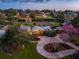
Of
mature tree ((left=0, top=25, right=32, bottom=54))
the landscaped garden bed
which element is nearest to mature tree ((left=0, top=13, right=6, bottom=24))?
mature tree ((left=0, top=25, right=32, bottom=54))

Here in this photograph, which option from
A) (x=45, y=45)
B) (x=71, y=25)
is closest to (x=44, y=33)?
(x=45, y=45)

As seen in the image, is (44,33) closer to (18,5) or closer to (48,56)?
(48,56)

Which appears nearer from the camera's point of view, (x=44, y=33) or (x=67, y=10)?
(x=44, y=33)

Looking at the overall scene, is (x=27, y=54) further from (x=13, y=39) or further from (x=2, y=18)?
(x=2, y=18)

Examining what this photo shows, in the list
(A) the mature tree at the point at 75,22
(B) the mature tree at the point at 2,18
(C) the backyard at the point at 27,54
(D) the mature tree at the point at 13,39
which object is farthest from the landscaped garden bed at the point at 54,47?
(B) the mature tree at the point at 2,18

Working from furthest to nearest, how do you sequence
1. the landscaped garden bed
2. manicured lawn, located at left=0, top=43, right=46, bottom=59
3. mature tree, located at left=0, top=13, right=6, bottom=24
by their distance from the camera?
mature tree, located at left=0, top=13, right=6, bottom=24
the landscaped garden bed
manicured lawn, located at left=0, top=43, right=46, bottom=59

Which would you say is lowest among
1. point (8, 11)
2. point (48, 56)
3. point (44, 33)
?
point (48, 56)

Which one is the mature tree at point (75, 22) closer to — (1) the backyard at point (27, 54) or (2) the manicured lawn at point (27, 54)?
(1) the backyard at point (27, 54)

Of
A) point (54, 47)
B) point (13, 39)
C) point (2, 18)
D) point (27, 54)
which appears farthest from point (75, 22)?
point (2, 18)

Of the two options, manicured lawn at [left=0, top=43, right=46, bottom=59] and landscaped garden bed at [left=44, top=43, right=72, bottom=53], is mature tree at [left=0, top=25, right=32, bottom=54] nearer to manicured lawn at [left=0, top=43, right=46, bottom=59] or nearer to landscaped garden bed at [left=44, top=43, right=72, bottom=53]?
manicured lawn at [left=0, top=43, right=46, bottom=59]

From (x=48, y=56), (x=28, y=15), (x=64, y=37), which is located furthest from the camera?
(x=28, y=15)

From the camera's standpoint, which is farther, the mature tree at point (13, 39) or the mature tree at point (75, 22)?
the mature tree at point (75, 22)
